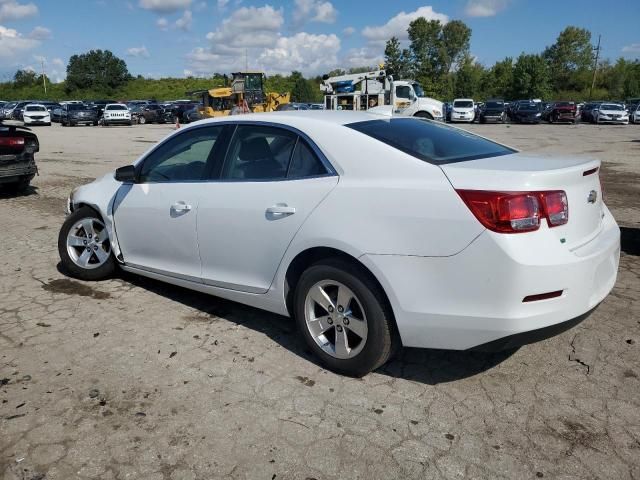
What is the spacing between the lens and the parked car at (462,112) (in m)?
39.1

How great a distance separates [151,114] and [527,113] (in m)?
27.7

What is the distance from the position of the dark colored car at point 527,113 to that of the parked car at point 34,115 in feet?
110

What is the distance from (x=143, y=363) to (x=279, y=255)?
113 centimetres

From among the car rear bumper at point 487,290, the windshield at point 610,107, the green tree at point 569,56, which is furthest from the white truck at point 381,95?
the green tree at point 569,56

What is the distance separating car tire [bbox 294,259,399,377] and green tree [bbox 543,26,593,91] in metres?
88.3

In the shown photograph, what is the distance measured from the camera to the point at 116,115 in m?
37.6

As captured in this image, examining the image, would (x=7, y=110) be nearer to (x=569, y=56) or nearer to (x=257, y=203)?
(x=257, y=203)

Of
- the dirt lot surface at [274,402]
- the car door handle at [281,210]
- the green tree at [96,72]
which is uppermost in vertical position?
the green tree at [96,72]

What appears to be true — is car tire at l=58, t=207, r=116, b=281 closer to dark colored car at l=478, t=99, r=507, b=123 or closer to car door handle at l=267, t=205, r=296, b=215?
car door handle at l=267, t=205, r=296, b=215

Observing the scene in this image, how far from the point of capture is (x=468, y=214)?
267cm

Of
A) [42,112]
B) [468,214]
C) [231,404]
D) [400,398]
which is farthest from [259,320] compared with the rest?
[42,112]

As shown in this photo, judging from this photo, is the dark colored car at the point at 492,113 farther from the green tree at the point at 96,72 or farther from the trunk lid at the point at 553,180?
the green tree at the point at 96,72

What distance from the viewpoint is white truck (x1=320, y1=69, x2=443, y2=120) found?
2681 cm

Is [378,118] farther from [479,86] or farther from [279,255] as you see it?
[479,86]
